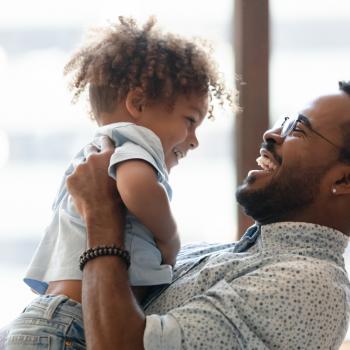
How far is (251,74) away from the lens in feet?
8.64

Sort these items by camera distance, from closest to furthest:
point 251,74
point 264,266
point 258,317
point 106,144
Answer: point 258,317 → point 264,266 → point 106,144 → point 251,74

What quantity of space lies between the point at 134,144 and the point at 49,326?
42cm

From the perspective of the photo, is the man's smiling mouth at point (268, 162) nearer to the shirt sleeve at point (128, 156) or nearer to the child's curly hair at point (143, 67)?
the child's curly hair at point (143, 67)

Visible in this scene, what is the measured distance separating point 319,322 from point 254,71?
1.31 m

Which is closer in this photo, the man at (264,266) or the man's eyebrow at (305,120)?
the man at (264,266)

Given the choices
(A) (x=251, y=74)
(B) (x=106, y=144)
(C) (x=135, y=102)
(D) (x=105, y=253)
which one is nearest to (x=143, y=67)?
(C) (x=135, y=102)

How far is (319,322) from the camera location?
1.50m

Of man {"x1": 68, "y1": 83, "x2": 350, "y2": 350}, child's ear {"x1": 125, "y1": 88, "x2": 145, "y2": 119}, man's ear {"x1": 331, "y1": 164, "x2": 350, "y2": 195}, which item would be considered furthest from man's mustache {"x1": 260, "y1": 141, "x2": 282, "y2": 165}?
child's ear {"x1": 125, "y1": 88, "x2": 145, "y2": 119}

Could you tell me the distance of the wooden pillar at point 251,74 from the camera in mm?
2621

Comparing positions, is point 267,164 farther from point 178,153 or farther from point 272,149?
point 178,153

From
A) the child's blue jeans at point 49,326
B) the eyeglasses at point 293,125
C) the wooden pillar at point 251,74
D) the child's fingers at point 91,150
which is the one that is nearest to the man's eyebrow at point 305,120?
the eyeglasses at point 293,125

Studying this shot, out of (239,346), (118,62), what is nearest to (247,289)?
(239,346)

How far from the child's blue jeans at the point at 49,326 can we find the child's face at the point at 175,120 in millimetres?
458

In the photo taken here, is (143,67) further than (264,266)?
Yes
